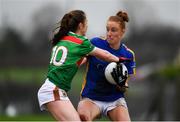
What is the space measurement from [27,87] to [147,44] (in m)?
2.48

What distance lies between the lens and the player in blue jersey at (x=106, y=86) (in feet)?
25.5

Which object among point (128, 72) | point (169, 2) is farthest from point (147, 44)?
point (128, 72)

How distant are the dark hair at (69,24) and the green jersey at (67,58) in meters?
0.07

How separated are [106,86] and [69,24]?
0.90 m

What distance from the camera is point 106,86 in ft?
25.8

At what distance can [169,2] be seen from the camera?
14.3 metres

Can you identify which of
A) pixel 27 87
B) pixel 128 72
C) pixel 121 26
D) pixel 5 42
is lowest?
pixel 27 87

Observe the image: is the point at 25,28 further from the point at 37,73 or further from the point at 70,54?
the point at 70,54

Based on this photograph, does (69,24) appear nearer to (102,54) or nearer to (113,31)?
(102,54)

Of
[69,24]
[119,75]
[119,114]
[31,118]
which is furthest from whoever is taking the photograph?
[31,118]

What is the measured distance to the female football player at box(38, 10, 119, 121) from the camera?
23.3ft

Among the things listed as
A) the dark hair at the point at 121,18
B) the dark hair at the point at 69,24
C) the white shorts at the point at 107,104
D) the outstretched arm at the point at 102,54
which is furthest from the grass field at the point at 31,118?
the dark hair at the point at 69,24

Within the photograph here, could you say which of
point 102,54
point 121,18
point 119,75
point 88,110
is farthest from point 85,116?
point 121,18

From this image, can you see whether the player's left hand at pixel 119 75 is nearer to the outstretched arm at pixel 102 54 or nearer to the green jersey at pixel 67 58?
the outstretched arm at pixel 102 54
